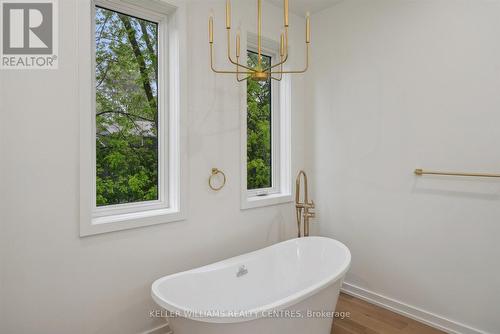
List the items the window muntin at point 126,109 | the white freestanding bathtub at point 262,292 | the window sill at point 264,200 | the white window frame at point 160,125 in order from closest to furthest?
the white freestanding bathtub at point 262,292
the white window frame at point 160,125
the window muntin at point 126,109
the window sill at point 264,200

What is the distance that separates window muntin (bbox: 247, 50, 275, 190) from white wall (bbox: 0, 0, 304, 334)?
0.57 metres

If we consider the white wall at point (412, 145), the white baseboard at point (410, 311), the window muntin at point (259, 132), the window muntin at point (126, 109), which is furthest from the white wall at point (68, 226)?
the white baseboard at point (410, 311)

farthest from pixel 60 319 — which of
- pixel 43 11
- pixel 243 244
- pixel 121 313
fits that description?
pixel 43 11

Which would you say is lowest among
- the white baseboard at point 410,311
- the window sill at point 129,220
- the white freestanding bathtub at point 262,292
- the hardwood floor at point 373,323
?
A: the hardwood floor at point 373,323

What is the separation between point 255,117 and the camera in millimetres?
2844

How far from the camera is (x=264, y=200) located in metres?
2.70

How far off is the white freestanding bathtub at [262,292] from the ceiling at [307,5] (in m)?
2.18

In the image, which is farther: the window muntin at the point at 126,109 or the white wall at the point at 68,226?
the window muntin at the point at 126,109

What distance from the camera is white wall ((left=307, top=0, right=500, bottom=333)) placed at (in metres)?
1.99

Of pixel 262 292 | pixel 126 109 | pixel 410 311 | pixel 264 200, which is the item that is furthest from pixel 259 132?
pixel 410 311

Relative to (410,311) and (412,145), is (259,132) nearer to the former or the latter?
(412,145)

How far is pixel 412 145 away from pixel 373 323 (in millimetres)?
1431

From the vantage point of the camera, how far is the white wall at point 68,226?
4.90 feet

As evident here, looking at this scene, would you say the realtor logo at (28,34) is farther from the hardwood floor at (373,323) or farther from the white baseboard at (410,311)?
the white baseboard at (410,311)
